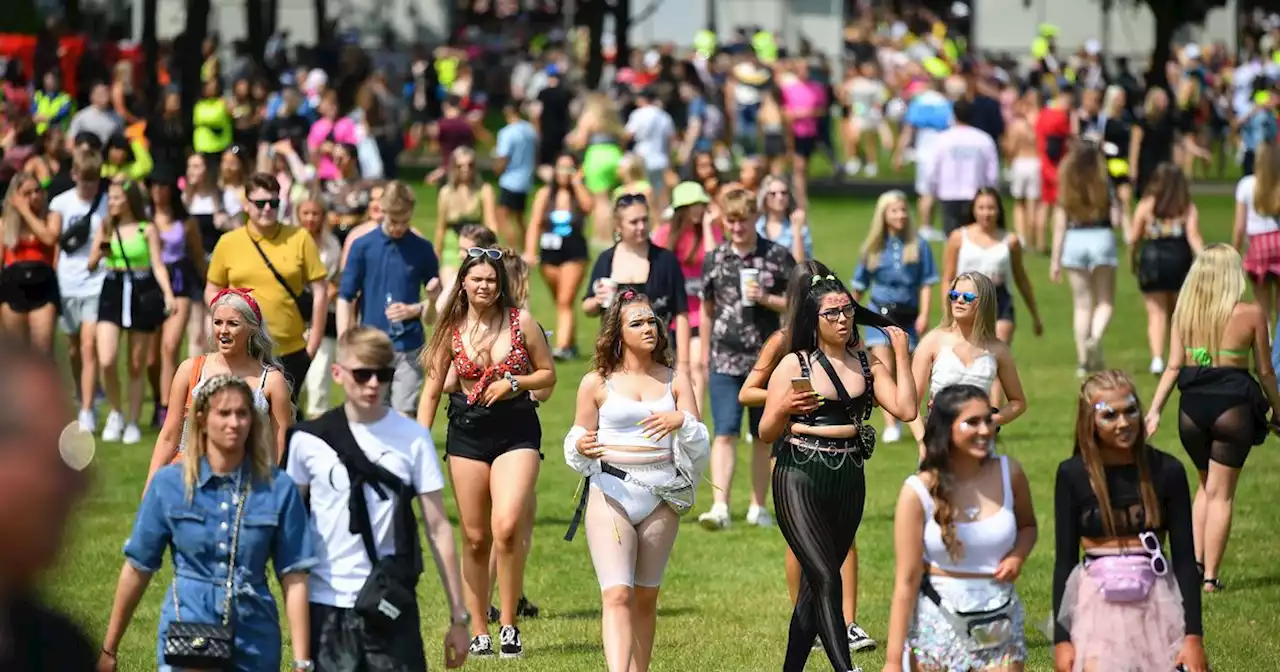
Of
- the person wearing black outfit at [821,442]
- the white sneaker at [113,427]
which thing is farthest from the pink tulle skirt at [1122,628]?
the white sneaker at [113,427]

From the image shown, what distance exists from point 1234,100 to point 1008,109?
639 centimetres

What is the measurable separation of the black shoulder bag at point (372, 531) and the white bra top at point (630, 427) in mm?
1732

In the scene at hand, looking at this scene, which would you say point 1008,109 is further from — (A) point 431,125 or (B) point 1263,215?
(B) point 1263,215

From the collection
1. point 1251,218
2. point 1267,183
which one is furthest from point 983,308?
point 1251,218

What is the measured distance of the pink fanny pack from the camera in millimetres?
6090

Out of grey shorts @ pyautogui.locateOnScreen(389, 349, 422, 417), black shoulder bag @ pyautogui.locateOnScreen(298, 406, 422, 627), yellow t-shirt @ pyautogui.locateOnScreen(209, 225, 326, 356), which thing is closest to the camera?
black shoulder bag @ pyautogui.locateOnScreen(298, 406, 422, 627)

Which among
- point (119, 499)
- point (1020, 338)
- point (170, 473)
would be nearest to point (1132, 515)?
point (170, 473)

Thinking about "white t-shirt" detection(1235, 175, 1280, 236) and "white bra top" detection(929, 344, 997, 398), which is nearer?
"white bra top" detection(929, 344, 997, 398)

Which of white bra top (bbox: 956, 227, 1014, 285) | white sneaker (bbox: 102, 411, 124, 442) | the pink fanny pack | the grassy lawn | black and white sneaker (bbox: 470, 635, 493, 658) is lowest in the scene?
the grassy lawn

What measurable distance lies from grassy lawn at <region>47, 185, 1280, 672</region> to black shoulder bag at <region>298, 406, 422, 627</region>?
1.16 metres

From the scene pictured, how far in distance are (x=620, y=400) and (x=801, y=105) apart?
24183 millimetres

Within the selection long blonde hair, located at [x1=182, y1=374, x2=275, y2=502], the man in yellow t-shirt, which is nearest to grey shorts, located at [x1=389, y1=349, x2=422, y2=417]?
the man in yellow t-shirt

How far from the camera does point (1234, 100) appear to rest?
39.4m

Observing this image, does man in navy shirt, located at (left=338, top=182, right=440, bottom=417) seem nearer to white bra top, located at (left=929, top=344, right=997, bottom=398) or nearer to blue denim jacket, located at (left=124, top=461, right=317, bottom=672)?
white bra top, located at (left=929, top=344, right=997, bottom=398)
